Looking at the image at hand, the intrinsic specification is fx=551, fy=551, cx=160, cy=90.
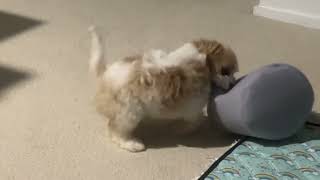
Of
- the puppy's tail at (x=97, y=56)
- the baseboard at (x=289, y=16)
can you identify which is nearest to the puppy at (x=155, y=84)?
the puppy's tail at (x=97, y=56)

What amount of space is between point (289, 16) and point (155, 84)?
1.37 meters

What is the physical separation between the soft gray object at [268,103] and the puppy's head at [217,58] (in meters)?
0.06

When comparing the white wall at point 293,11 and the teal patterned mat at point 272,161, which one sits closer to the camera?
the teal patterned mat at point 272,161

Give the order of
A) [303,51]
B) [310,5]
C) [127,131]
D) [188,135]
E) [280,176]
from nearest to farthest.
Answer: [280,176], [127,131], [188,135], [303,51], [310,5]

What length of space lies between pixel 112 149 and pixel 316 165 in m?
0.55

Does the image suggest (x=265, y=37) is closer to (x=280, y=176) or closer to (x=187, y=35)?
(x=187, y=35)

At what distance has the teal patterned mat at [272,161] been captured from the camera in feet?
4.60

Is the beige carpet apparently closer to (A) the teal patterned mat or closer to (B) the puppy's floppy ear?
(A) the teal patterned mat

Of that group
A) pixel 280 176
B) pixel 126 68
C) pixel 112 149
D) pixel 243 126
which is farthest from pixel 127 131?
pixel 280 176

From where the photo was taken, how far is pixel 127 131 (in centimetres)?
151

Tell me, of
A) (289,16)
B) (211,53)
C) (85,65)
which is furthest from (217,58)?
(289,16)

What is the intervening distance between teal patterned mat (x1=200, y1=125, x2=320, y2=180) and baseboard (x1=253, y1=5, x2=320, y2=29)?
1.09 metres

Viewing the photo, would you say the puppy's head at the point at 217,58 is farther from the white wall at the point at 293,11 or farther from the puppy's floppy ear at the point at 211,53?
the white wall at the point at 293,11

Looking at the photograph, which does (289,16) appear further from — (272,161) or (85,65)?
(272,161)
